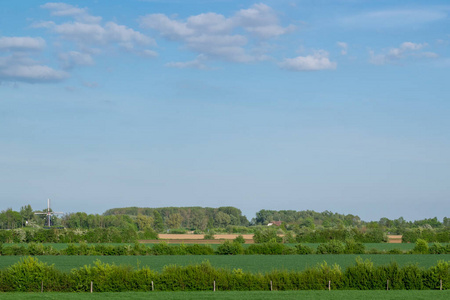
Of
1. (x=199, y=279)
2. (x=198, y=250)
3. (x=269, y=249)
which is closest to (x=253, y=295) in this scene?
(x=199, y=279)

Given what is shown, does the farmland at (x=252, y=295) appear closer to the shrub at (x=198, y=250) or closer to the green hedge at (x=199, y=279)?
the green hedge at (x=199, y=279)

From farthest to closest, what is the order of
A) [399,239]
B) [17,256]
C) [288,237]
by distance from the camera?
[399,239]
[288,237]
[17,256]

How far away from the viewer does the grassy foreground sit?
35.3 meters

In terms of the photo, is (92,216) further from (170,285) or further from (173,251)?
(170,285)

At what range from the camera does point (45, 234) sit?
110m

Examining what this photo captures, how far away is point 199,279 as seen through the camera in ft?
131

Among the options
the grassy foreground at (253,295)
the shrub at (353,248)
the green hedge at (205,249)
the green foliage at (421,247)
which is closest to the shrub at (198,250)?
the green hedge at (205,249)

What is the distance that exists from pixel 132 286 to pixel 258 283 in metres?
8.13

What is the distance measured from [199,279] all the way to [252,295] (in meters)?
4.96

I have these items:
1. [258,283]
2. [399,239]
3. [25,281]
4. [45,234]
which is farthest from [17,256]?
[399,239]

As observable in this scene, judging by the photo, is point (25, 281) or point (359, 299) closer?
point (359, 299)

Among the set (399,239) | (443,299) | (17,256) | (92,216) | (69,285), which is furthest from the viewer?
(92,216)

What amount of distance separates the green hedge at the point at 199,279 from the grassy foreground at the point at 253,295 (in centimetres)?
224

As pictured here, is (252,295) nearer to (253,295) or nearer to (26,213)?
(253,295)
